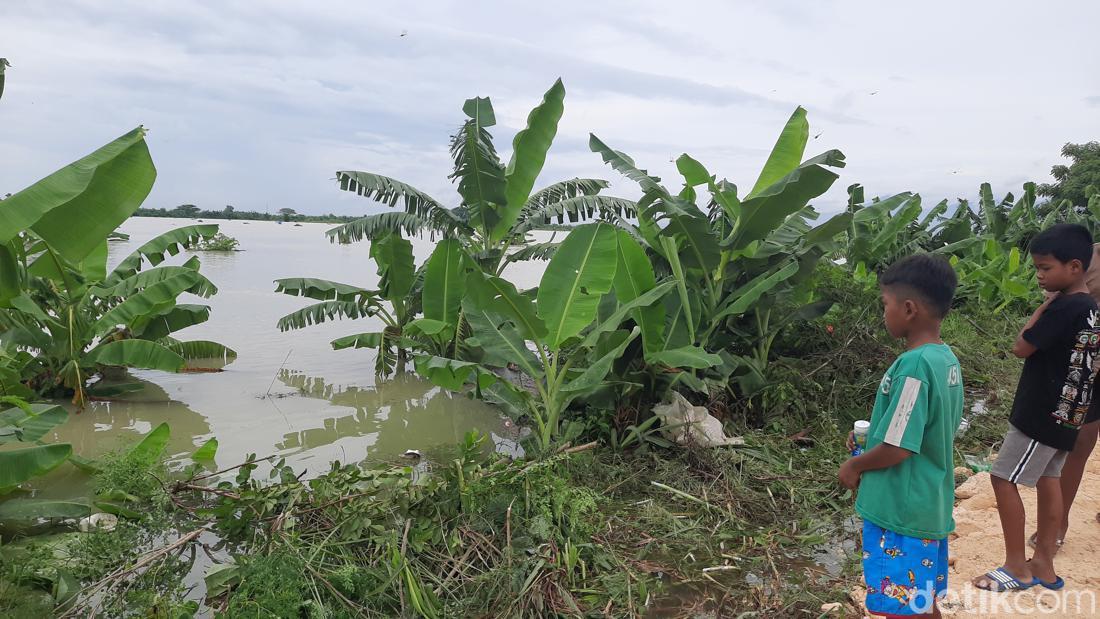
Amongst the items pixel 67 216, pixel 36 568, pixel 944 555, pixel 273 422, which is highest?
pixel 67 216

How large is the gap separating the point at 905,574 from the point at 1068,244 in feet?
5.71

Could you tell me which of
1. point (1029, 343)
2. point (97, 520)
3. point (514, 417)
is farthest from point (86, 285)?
point (1029, 343)

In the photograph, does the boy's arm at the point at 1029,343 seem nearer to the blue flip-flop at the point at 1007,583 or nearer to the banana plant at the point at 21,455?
the blue flip-flop at the point at 1007,583

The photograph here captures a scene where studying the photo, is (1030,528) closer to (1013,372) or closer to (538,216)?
(1013,372)

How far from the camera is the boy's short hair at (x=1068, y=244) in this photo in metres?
3.02

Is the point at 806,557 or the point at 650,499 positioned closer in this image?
the point at 806,557

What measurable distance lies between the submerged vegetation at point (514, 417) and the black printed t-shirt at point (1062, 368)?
4.02 ft

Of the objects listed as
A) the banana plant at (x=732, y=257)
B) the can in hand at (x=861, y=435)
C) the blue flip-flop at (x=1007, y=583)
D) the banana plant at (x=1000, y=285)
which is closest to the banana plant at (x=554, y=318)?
the banana plant at (x=732, y=257)

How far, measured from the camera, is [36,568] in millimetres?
3230

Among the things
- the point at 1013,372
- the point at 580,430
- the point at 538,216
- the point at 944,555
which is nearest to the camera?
the point at 944,555

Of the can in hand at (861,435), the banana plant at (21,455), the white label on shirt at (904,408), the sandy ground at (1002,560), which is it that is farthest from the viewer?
the banana plant at (21,455)

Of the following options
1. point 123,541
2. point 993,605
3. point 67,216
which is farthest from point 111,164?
point 993,605

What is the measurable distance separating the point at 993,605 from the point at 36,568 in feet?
14.8

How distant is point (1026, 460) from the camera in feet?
10.2
